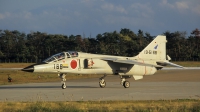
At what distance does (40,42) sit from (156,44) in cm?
7043

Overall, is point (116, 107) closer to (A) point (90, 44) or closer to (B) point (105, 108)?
(B) point (105, 108)

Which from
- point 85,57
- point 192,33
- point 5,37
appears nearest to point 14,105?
point 85,57

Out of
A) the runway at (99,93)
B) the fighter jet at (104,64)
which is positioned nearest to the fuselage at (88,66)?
the fighter jet at (104,64)

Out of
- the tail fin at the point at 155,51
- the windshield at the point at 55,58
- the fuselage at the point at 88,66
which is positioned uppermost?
the tail fin at the point at 155,51

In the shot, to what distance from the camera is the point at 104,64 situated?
83.1 feet

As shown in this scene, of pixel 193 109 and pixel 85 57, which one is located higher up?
pixel 85 57

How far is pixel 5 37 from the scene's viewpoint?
10006 cm

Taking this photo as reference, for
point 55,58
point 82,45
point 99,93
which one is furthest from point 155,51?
A: point 82,45

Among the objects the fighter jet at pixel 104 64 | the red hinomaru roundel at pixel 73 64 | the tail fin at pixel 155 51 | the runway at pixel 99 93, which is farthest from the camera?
the tail fin at pixel 155 51

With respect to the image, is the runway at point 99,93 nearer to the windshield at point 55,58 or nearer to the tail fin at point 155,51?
the windshield at point 55,58

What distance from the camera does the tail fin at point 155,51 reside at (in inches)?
1081

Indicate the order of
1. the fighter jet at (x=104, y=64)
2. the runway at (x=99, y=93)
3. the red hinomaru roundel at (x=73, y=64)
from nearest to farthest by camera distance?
the runway at (x=99, y=93) < the fighter jet at (x=104, y=64) < the red hinomaru roundel at (x=73, y=64)

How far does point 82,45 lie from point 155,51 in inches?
2472

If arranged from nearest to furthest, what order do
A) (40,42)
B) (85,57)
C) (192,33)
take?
(85,57)
(40,42)
(192,33)
